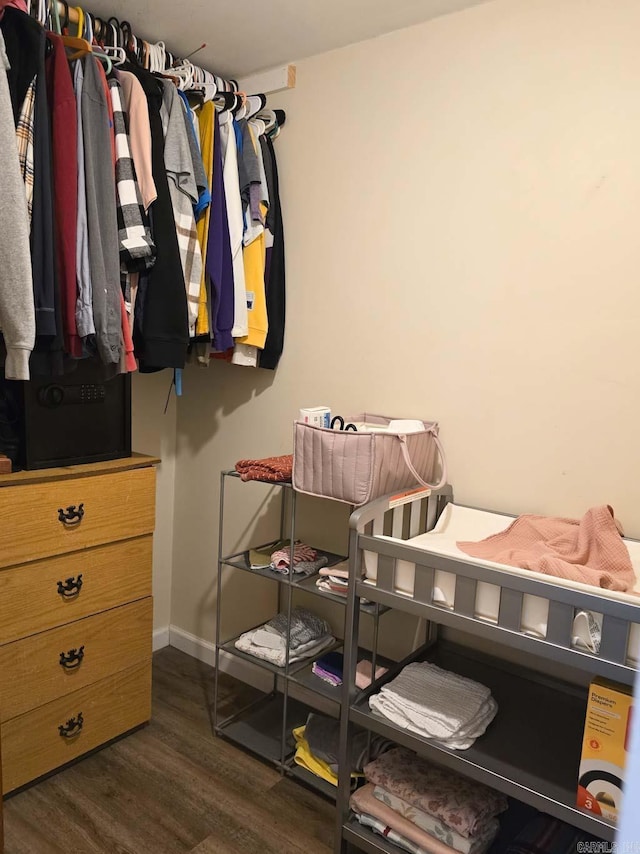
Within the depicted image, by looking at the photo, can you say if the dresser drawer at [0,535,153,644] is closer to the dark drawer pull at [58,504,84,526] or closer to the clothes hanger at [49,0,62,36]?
the dark drawer pull at [58,504,84,526]

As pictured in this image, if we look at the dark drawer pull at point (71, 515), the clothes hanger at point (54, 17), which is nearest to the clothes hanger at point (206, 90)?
the clothes hanger at point (54, 17)

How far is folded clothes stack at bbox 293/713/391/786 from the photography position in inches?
70.7

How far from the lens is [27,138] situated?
1538 millimetres

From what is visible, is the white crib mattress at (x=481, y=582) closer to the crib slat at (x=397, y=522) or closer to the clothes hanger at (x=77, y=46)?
the crib slat at (x=397, y=522)

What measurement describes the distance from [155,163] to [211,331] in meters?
0.53

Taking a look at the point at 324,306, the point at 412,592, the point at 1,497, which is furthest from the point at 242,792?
the point at 324,306

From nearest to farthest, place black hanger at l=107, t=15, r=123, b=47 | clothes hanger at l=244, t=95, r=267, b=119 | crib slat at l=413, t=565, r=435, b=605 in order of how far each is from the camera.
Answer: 1. crib slat at l=413, t=565, r=435, b=605
2. black hanger at l=107, t=15, r=123, b=47
3. clothes hanger at l=244, t=95, r=267, b=119

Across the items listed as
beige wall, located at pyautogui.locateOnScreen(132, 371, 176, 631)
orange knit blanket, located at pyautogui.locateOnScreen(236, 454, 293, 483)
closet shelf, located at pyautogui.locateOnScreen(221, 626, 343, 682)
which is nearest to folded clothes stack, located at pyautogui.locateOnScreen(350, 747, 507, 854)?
closet shelf, located at pyautogui.locateOnScreen(221, 626, 343, 682)

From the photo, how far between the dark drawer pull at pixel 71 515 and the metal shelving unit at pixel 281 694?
1.44ft

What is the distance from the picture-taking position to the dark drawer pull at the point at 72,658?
1887 mm

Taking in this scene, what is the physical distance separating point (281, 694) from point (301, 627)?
0.48m

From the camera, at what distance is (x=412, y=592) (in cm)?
144

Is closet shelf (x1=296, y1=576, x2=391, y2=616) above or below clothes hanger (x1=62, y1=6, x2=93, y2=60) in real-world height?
below

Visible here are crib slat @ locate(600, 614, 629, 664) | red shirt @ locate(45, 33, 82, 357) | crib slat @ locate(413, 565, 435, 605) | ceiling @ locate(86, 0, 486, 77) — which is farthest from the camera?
ceiling @ locate(86, 0, 486, 77)
